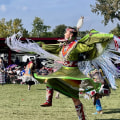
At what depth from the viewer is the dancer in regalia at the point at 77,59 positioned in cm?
502

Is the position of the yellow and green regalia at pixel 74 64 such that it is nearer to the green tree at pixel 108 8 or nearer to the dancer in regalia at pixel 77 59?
the dancer in regalia at pixel 77 59

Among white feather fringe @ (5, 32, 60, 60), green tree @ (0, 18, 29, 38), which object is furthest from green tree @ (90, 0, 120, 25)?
white feather fringe @ (5, 32, 60, 60)

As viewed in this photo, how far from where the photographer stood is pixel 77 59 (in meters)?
5.33

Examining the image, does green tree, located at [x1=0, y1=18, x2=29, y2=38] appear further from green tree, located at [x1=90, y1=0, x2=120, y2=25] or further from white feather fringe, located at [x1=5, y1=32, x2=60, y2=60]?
white feather fringe, located at [x1=5, y1=32, x2=60, y2=60]

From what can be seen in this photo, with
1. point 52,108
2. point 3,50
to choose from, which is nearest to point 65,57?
point 52,108

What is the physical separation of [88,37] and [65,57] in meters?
0.56

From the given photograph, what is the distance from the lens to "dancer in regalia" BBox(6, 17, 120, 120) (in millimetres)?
5023

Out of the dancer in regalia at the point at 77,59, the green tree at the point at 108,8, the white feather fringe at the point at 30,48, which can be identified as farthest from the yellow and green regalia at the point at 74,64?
the green tree at the point at 108,8

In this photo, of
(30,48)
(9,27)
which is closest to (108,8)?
(9,27)

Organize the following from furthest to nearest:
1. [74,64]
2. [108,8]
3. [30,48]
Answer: [108,8], [30,48], [74,64]

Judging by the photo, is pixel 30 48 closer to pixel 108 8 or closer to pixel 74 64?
pixel 74 64

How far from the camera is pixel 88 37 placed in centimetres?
521

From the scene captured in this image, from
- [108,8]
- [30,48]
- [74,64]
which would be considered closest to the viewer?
[74,64]

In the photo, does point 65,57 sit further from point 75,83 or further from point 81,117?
point 81,117
